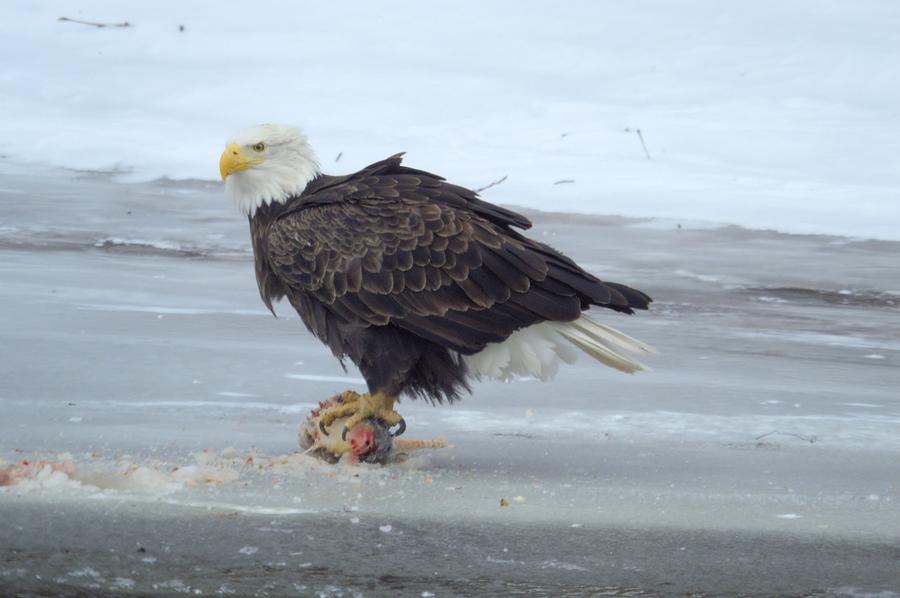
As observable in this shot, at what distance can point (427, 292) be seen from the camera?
4645mm

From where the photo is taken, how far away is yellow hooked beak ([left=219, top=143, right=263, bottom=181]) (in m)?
4.93

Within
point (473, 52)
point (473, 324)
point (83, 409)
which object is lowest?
point (83, 409)

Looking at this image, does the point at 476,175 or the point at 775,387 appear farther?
the point at 476,175

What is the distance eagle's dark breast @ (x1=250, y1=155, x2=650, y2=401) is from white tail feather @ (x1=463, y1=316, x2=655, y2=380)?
7 centimetres

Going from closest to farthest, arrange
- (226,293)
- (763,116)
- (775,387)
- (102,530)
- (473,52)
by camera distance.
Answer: (102,530)
(775,387)
(226,293)
(763,116)
(473,52)

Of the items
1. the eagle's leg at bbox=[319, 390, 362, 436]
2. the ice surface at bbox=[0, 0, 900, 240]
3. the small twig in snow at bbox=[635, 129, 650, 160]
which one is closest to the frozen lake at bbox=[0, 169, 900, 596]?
the eagle's leg at bbox=[319, 390, 362, 436]

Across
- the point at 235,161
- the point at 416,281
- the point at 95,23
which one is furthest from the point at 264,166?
the point at 95,23

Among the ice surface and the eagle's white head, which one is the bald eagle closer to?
the eagle's white head

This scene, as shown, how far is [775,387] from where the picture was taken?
548 centimetres

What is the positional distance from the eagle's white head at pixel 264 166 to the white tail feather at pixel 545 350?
2.79ft

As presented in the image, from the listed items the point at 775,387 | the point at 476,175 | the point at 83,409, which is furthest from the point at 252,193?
the point at 476,175

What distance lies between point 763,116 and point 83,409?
8.30 meters

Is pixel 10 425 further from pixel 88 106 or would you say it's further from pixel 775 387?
pixel 88 106

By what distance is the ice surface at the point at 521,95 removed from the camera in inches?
409
